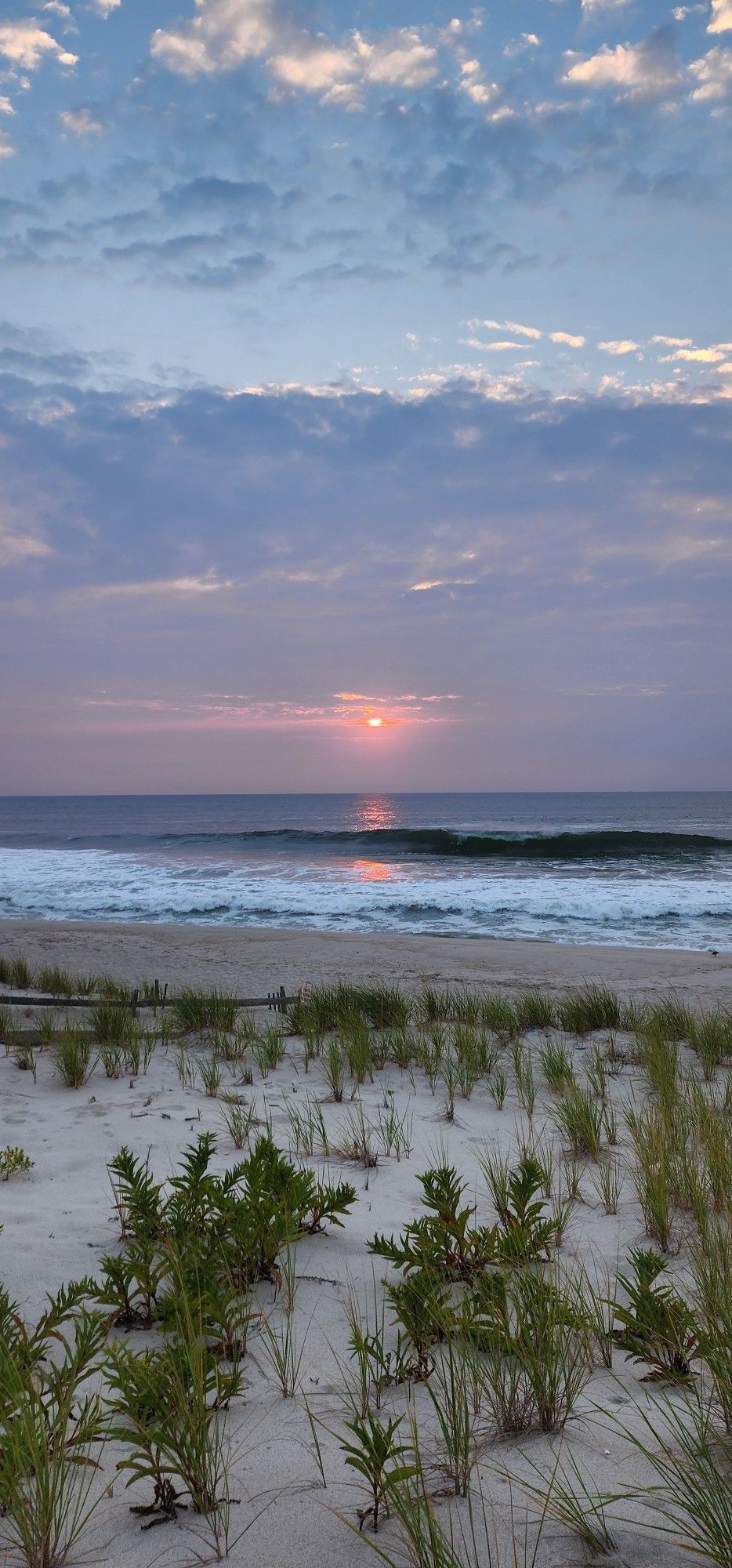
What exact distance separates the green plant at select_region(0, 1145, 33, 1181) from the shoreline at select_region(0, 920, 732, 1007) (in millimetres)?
6886

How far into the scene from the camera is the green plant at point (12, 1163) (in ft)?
12.0

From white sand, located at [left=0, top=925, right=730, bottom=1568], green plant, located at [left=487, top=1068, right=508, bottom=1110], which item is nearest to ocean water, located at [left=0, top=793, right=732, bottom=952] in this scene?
green plant, located at [left=487, top=1068, right=508, bottom=1110]

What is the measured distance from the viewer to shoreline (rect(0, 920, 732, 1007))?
37.8ft

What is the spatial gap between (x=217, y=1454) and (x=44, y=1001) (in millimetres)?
7366

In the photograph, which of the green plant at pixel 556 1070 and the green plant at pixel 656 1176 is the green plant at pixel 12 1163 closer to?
the green plant at pixel 656 1176

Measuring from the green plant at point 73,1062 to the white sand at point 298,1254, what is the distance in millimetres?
86

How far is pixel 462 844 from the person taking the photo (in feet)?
150

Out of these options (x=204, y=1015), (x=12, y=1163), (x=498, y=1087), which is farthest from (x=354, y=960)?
(x=12, y=1163)

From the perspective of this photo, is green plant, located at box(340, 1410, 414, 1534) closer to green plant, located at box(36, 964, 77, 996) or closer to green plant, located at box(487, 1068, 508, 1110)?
green plant, located at box(487, 1068, 508, 1110)

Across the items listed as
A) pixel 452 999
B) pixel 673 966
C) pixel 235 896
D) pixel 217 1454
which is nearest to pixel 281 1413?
pixel 217 1454

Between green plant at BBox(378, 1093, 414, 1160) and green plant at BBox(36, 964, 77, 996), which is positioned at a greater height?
green plant at BBox(378, 1093, 414, 1160)

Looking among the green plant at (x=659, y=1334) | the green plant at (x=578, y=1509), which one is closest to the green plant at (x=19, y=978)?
the green plant at (x=659, y=1334)

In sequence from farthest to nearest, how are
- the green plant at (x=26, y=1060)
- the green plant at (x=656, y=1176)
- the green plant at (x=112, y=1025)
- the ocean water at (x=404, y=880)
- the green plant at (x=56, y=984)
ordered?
1. the ocean water at (x=404, y=880)
2. the green plant at (x=56, y=984)
3. the green plant at (x=112, y=1025)
4. the green plant at (x=26, y=1060)
5. the green plant at (x=656, y=1176)

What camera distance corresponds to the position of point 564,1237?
119 inches
